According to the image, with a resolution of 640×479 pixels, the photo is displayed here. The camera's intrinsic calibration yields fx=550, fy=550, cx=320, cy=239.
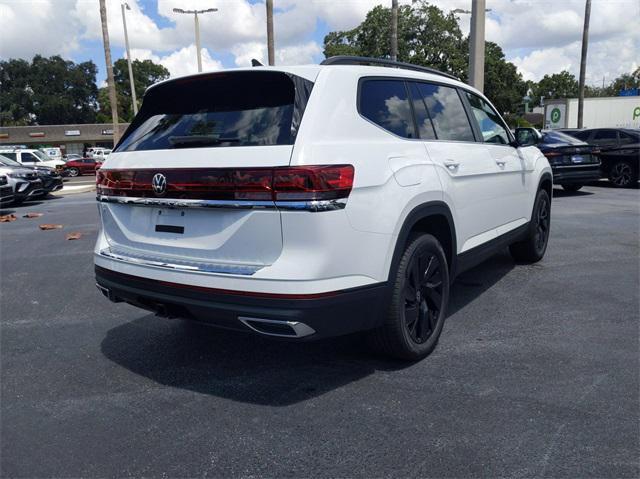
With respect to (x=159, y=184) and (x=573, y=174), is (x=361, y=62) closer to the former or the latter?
(x=159, y=184)

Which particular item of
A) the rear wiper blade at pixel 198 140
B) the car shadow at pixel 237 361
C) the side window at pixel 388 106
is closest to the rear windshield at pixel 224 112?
the rear wiper blade at pixel 198 140

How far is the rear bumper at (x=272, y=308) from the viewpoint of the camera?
2.79m

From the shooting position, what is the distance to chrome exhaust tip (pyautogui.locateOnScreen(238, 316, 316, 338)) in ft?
9.18

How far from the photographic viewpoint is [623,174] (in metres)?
14.8

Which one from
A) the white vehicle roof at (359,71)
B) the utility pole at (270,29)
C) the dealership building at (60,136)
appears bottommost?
the white vehicle roof at (359,71)

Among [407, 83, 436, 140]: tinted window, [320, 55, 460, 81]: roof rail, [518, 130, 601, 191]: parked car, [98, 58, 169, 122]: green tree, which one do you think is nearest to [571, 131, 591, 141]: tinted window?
Answer: [518, 130, 601, 191]: parked car

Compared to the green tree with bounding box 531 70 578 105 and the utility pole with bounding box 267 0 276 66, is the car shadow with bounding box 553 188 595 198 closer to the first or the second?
the utility pole with bounding box 267 0 276 66

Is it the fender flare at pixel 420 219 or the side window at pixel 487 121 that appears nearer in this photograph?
the fender flare at pixel 420 219

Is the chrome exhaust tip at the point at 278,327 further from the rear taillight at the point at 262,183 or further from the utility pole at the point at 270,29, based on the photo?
the utility pole at the point at 270,29

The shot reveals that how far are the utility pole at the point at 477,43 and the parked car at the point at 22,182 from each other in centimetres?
1186

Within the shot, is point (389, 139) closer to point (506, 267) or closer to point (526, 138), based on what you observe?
point (526, 138)

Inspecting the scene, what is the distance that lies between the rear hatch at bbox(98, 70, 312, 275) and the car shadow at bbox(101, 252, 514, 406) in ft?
2.66

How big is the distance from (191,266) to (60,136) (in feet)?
274

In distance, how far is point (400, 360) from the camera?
3617 mm
